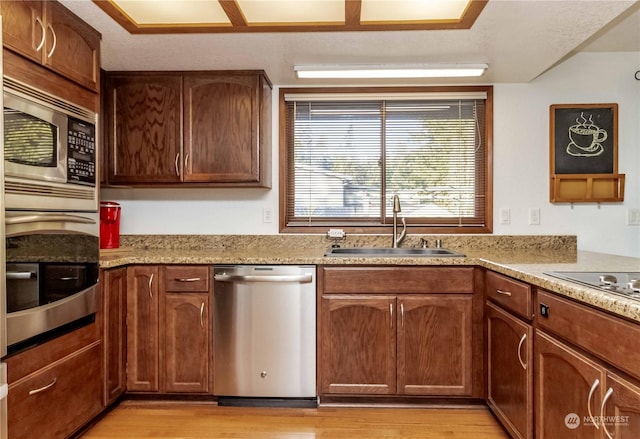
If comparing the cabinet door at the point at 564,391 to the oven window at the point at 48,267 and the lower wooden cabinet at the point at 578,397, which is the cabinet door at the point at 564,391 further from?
the oven window at the point at 48,267

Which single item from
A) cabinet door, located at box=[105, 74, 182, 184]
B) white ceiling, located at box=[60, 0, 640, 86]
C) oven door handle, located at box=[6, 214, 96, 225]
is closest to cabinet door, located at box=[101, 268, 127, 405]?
oven door handle, located at box=[6, 214, 96, 225]

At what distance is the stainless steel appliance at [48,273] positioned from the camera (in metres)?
1.43

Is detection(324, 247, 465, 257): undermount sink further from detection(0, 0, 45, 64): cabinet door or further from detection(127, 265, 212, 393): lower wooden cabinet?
detection(0, 0, 45, 64): cabinet door

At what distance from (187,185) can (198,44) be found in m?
0.87

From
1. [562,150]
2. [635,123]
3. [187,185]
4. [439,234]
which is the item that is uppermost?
[635,123]

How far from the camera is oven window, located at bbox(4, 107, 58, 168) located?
1410 mm

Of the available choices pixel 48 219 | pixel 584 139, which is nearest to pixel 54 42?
pixel 48 219

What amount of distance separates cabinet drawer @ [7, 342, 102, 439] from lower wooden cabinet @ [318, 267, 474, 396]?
1.15 m

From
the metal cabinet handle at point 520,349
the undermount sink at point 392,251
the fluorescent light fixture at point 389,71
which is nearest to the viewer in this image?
the metal cabinet handle at point 520,349

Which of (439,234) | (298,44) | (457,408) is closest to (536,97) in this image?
(439,234)

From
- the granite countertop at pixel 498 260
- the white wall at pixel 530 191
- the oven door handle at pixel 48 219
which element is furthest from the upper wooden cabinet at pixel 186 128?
the oven door handle at pixel 48 219

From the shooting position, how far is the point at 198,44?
2.10m

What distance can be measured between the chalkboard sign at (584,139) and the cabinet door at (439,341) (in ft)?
4.33

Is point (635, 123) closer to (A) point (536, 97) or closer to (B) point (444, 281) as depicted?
(A) point (536, 97)
